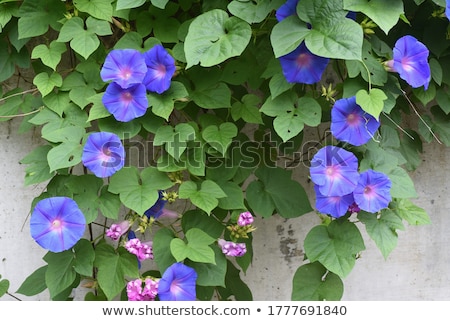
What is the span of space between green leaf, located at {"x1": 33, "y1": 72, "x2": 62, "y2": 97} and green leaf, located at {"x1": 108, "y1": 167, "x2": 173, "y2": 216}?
31cm

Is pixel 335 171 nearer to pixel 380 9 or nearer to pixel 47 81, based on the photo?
pixel 380 9

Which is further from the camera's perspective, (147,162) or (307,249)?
(147,162)

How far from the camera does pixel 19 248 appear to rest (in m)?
1.56

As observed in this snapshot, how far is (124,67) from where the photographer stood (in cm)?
121

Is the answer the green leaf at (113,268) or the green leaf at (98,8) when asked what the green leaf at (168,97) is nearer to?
the green leaf at (98,8)

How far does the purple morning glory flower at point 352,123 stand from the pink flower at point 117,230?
0.60 m

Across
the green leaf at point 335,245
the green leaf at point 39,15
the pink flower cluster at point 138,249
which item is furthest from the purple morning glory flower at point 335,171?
the green leaf at point 39,15

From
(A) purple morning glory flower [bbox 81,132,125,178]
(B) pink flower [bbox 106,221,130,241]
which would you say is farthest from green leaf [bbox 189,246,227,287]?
(A) purple morning glory flower [bbox 81,132,125,178]

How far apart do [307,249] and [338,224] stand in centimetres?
10

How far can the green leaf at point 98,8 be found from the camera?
126 cm

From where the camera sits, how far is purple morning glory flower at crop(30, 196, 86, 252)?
1199 mm

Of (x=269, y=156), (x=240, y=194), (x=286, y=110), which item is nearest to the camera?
(x=286, y=110)

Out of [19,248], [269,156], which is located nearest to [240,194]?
[269,156]
